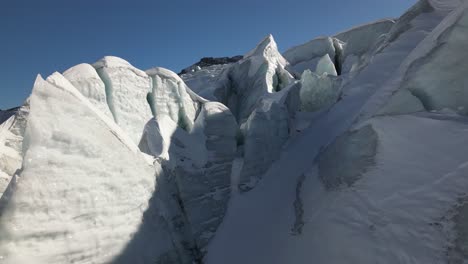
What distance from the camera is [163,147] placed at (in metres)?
9.19

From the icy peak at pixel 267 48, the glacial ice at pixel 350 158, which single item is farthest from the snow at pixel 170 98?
the icy peak at pixel 267 48

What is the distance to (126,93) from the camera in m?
10.0

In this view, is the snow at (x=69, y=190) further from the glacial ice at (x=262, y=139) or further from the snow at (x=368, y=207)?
the glacial ice at (x=262, y=139)

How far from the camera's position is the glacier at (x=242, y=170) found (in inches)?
205

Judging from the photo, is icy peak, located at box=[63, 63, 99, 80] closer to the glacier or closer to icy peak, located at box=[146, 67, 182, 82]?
the glacier

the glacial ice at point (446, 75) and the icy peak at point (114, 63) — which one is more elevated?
the icy peak at point (114, 63)

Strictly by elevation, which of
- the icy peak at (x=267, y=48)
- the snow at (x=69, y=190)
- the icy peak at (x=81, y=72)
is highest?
the icy peak at (x=81, y=72)

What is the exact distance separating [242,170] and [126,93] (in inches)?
173

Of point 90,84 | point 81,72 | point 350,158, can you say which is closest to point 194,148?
point 90,84

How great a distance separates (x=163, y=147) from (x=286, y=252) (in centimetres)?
438

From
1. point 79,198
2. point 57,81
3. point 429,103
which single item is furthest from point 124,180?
point 429,103

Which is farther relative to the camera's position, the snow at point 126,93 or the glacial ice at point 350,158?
the snow at point 126,93

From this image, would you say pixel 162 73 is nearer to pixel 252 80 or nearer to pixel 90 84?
pixel 90 84

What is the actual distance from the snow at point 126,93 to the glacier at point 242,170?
0.14 ft
